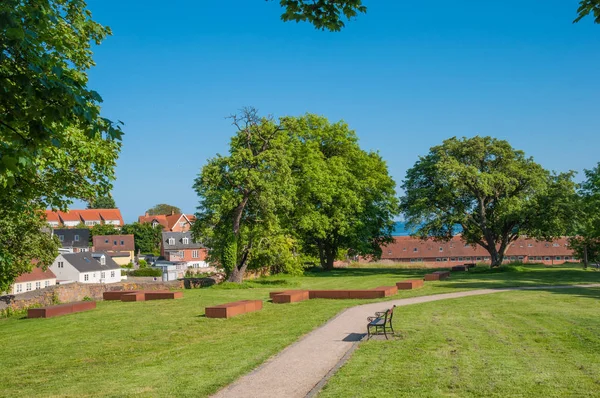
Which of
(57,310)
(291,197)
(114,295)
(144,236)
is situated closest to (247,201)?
(291,197)

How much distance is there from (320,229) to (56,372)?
38309 millimetres

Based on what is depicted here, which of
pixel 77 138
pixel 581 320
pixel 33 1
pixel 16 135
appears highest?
pixel 33 1

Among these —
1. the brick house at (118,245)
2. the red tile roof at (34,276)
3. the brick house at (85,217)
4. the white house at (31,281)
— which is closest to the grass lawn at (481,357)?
the white house at (31,281)

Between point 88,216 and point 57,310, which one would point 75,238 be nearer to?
point 88,216

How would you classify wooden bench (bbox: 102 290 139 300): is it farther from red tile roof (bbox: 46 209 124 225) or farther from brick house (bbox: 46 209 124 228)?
red tile roof (bbox: 46 209 124 225)

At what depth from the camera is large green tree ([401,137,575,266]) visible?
1975 inches

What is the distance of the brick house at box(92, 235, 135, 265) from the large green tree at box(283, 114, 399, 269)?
54826 millimetres

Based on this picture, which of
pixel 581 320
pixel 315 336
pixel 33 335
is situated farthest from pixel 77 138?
pixel 581 320

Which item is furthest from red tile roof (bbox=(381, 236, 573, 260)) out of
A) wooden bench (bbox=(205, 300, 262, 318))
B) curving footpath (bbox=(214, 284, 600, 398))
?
curving footpath (bbox=(214, 284, 600, 398))

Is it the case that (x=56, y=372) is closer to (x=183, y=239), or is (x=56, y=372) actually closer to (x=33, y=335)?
(x=33, y=335)

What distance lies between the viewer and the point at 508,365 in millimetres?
12383

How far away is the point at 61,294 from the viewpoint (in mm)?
32250

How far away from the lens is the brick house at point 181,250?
104 m

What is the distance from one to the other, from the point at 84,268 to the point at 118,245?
98.6 ft
